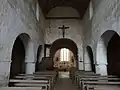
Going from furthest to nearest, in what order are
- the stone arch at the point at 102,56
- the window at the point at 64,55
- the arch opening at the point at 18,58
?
the window at the point at 64,55 → the arch opening at the point at 18,58 → the stone arch at the point at 102,56

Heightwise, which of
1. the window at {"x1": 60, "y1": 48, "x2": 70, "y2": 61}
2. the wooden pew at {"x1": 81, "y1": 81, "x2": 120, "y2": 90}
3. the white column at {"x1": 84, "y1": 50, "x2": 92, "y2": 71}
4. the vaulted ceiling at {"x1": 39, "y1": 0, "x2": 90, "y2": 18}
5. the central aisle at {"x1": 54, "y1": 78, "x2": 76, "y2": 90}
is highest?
the vaulted ceiling at {"x1": 39, "y1": 0, "x2": 90, "y2": 18}

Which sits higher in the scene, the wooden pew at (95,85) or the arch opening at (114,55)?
the arch opening at (114,55)

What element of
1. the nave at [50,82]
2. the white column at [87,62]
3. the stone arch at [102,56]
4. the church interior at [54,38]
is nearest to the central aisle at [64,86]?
the church interior at [54,38]

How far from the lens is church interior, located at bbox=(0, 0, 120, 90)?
384 cm

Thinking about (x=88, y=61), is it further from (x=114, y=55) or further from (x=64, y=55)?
(x=64, y=55)

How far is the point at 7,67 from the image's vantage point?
13.0ft

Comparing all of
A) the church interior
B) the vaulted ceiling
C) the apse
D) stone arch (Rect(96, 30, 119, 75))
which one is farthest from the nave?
the apse

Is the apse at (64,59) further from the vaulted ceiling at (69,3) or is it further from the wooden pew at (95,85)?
the wooden pew at (95,85)

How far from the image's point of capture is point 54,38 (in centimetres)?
1137

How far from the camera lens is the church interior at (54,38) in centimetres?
384

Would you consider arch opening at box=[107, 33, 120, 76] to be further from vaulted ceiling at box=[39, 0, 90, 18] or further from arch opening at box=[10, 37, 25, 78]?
arch opening at box=[10, 37, 25, 78]

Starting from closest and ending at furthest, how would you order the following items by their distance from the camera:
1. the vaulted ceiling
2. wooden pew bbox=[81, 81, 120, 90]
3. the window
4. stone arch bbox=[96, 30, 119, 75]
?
wooden pew bbox=[81, 81, 120, 90], stone arch bbox=[96, 30, 119, 75], the vaulted ceiling, the window

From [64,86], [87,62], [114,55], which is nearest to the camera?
[64,86]

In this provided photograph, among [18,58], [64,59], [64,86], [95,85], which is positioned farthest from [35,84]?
[64,59]
